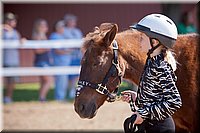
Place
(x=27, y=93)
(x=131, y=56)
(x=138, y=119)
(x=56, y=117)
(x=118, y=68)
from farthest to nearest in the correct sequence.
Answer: (x=27, y=93)
(x=56, y=117)
(x=131, y=56)
(x=118, y=68)
(x=138, y=119)

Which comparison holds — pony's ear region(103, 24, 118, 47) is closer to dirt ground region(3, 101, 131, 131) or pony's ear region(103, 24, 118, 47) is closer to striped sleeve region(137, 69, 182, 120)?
striped sleeve region(137, 69, 182, 120)

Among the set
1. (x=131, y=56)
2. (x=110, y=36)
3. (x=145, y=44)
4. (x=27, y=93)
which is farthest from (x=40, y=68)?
(x=145, y=44)

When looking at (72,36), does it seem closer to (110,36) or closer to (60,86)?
(60,86)

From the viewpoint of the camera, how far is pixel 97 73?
399 centimetres

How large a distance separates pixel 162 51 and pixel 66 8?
1218 cm

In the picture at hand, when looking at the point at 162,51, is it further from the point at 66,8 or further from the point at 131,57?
the point at 66,8

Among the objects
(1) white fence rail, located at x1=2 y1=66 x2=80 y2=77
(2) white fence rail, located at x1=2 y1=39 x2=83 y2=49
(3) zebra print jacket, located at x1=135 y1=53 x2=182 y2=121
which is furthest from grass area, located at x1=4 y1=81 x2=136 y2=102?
(3) zebra print jacket, located at x1=135 y1=53 x2=182 y2=121

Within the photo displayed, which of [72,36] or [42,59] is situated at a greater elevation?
[72,36]

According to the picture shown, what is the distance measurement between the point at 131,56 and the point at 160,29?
59 centimetres

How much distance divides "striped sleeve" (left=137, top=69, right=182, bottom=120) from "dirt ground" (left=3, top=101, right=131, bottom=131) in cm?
462

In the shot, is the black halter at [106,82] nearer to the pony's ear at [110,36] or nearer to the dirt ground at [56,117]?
the pony's ear at [110,36]

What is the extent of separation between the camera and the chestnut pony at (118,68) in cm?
398

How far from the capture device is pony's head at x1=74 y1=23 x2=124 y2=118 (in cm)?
396

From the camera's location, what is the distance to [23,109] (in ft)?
35.2
